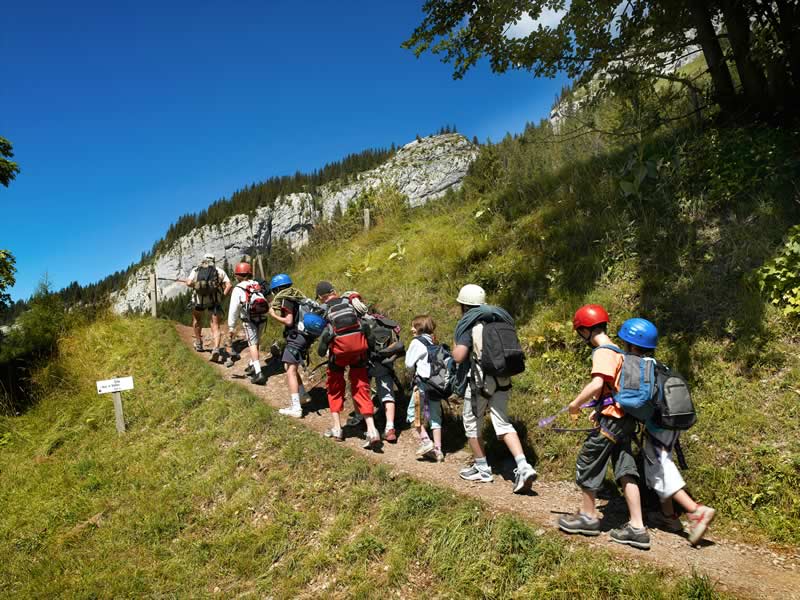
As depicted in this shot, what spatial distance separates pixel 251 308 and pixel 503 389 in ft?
18.9

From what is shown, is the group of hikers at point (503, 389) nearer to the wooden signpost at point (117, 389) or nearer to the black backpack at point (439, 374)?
the black backpack at point (439, 374)

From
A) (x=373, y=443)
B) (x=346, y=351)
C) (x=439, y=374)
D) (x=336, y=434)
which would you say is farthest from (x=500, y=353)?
(x=336, y=434)

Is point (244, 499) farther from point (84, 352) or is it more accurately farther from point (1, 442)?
point (84, 352)

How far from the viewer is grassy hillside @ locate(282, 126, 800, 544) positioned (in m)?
4.43

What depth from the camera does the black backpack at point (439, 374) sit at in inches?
232

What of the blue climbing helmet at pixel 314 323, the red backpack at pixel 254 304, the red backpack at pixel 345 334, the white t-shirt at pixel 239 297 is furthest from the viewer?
the white t-shirt at pixel 239 297

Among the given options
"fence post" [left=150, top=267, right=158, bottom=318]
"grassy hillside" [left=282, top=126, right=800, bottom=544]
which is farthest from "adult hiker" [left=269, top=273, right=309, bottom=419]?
"fence post" [left=150, top=267, right=158, bottom=318]

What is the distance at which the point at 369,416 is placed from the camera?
257 inches

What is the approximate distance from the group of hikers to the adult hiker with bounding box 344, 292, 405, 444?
0.02 m

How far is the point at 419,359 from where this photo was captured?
6.03 m

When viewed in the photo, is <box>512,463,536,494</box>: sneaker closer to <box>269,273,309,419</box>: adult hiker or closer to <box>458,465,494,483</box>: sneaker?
<box>458,465,494,483</box>: sneaker

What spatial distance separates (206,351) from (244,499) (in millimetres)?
6859

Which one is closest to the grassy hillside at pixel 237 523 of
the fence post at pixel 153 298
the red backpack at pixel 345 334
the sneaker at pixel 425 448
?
the sneaker at pixel 425 448

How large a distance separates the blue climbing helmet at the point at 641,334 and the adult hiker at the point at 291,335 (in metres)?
5.14
